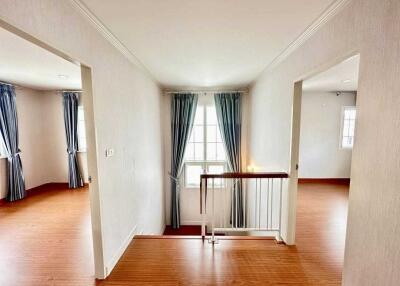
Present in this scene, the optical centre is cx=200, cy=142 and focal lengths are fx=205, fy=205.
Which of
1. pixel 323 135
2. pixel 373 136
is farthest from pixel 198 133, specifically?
pixel 373 136

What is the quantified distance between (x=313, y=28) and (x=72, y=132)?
207 inches

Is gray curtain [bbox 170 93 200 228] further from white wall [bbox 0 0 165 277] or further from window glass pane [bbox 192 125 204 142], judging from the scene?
white wall [bbox 0 0 165 277]

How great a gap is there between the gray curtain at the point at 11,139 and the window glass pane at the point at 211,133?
13.8 ft

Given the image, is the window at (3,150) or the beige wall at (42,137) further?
the beige wall at (42,137)

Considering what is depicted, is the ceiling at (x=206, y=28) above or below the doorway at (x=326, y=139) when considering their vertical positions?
above

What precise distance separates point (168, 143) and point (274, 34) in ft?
12.7

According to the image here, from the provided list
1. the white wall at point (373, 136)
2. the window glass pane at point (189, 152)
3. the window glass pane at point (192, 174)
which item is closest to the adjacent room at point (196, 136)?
the white wall at point (373, 136)

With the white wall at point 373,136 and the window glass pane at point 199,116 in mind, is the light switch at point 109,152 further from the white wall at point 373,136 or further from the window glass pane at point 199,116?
the window glass pane at point 199,116

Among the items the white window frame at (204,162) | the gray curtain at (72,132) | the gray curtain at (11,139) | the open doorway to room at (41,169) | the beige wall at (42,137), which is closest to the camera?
the open doorway to room at (41,169)

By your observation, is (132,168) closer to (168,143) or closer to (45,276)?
(45,276)

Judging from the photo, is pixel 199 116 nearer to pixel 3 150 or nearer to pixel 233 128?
pixel 233 128

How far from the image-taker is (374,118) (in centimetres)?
125

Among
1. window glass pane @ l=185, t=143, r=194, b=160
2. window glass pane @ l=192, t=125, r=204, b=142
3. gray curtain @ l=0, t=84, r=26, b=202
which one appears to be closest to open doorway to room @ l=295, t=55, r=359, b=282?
window glass pane @ l=192, t=125, r=204, b=142

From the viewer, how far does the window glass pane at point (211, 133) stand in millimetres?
5438
